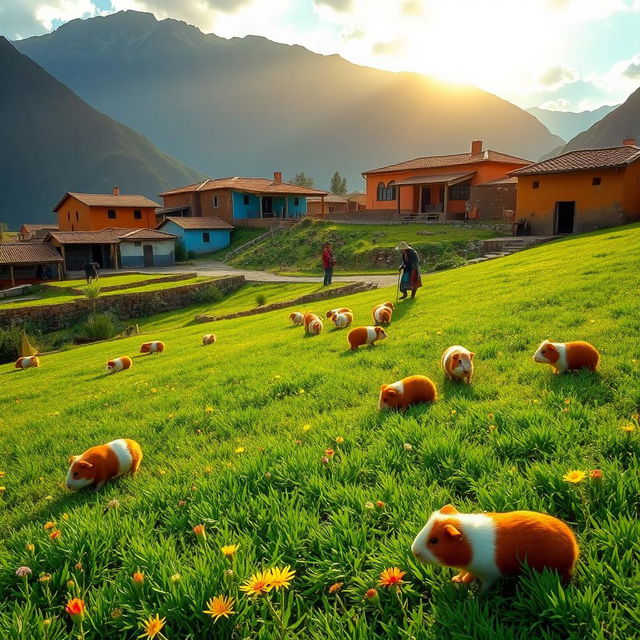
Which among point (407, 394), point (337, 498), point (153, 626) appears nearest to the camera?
point (153, 626)

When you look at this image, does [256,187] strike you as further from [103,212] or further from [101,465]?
[101,465]

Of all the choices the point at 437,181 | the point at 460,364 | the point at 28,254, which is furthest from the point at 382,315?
the point at 28,254

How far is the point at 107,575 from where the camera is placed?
7.98 feet

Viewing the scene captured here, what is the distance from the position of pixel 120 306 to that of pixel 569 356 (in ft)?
94.1

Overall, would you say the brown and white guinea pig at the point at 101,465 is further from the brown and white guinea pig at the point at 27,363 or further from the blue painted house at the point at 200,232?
the blue painted house at the point at 200,232

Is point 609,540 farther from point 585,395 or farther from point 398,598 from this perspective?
point 585,395

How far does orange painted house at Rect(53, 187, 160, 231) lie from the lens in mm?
53312

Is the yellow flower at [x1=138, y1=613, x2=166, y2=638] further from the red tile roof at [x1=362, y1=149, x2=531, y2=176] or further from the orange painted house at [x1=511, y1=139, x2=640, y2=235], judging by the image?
the red tile roof at [x1=362, y1=149, x2=531, y2=176]

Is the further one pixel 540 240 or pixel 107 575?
pixel 540 240

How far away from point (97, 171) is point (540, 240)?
6583 inches

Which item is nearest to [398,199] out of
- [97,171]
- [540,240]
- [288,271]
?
[288,271]

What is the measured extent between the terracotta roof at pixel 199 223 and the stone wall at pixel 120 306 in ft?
64.8

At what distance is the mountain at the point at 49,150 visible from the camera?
5527 inches

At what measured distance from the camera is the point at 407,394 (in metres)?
4.34
